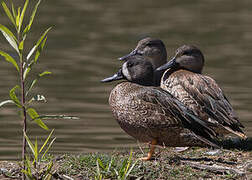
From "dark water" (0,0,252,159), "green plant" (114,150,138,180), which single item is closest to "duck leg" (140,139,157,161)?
"green plant" (114,150,138,180)

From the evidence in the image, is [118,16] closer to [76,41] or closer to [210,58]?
[76,41]

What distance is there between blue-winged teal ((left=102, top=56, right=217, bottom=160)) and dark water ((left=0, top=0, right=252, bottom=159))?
195cm

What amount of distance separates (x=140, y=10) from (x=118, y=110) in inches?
596

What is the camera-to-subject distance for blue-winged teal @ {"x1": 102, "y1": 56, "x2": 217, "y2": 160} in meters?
Answer: 7.46

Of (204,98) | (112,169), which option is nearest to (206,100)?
(204,98)

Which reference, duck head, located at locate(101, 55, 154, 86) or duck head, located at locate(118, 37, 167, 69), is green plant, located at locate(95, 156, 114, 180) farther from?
duck head, located at locate(118, 37, 167, 69)

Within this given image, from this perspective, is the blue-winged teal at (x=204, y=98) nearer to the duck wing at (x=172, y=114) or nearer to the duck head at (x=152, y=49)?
the duck wing at (x=172, y=114)

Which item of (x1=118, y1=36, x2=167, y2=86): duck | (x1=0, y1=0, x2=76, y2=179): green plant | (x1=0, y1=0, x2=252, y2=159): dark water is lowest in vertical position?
(x1=0, y1=0, x2=252, y2=159): dark water

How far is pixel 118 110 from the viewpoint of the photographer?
299 inches

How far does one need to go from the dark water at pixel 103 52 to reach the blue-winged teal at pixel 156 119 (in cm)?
195

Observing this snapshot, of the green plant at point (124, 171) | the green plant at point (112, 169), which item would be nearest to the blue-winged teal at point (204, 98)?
the green plant at point (112, 169)

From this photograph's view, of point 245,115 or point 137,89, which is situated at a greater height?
point 137,89

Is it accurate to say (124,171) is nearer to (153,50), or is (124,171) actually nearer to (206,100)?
(206,100)

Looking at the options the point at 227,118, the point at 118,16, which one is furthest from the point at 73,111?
the point at 118,16
